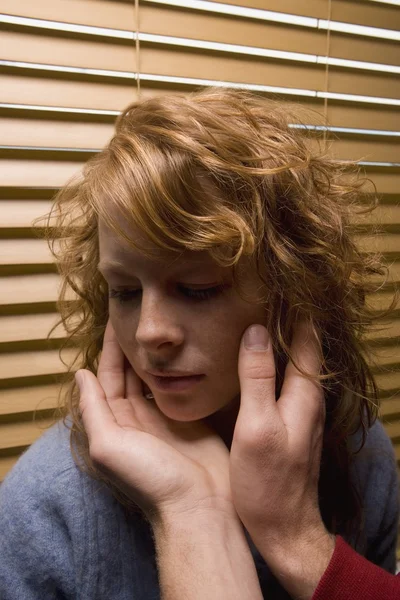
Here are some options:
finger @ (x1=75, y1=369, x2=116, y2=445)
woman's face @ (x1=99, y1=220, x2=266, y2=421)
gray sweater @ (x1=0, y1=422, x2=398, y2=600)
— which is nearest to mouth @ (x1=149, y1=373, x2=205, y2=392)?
woman's face @ (x1=99, y1=220, x2=266, y2=421)

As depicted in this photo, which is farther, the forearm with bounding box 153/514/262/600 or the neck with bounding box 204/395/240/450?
the neck with bounding box 204/395/240/450

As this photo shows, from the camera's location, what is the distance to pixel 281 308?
880 millimetres

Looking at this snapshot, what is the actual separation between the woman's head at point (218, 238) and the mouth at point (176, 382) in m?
0.02

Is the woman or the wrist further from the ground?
the woman

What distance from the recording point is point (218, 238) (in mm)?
755

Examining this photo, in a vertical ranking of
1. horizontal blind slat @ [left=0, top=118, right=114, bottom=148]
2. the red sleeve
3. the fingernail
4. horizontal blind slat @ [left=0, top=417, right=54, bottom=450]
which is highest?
horizontal blind slat @ [left=0, top=118, right=114, bottom=148]

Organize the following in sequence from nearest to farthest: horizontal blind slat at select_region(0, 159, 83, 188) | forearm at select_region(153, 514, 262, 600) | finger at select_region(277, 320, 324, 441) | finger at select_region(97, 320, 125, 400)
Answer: forearm at select_region(153, 514, 262, 600) < finger at select_region(277, 320, 324, 441) < finger at select_region(97, 320, 125, 400) < horizontal blind slat at select_region(0, 159, 83, 188)

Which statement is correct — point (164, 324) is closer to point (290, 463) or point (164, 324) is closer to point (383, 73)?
point (290, 463)

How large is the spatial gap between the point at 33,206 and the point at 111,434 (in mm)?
573

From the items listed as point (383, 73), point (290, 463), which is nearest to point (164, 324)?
point (290, 463)

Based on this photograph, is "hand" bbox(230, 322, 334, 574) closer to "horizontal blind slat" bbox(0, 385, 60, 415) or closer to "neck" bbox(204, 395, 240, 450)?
"neck" bbox(204, 395, 240, 450)

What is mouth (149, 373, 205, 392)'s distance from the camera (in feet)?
2.77

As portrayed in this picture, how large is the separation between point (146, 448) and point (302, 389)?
28cm

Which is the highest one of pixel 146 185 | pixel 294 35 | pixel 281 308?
pixel 294 35
